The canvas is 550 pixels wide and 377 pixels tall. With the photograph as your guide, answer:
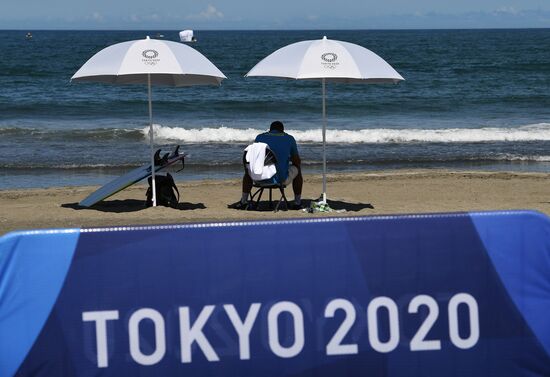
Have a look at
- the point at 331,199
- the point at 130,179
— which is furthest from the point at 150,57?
the point at 331,199

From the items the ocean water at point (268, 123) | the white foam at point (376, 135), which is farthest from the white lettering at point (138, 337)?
the white foam at point (376, 135)

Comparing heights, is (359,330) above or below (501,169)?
above

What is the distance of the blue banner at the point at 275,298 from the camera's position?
13.6 feet

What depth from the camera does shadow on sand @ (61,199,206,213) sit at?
1154 cm

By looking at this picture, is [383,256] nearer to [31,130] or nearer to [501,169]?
[501,169]

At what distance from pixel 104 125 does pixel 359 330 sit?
2105 centimetres

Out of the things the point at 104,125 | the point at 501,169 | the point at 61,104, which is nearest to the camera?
the point at 501,169

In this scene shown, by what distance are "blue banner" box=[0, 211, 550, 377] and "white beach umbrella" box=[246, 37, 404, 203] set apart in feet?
19.6

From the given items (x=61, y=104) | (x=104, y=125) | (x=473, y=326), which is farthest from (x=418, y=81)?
(x=473, y=326)

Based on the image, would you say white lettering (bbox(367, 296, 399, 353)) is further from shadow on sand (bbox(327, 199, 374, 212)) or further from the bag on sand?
the bag on sand

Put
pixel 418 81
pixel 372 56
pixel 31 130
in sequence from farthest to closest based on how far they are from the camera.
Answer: pixel 418 81 < pixel 31 130 < pixel 372 56

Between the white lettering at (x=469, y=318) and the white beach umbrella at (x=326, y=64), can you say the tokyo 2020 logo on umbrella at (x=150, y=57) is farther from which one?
the white lettering at (x=469, y=318)

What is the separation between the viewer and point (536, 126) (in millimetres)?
23906

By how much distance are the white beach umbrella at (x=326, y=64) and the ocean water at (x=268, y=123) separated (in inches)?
222
